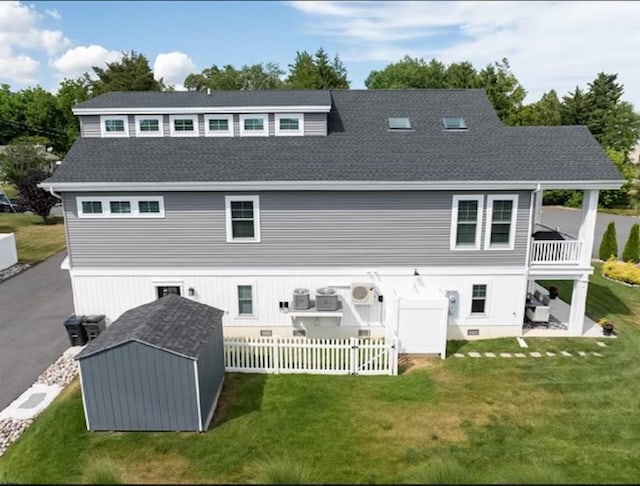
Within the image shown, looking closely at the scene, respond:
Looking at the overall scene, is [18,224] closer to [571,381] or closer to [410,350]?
[410,350]

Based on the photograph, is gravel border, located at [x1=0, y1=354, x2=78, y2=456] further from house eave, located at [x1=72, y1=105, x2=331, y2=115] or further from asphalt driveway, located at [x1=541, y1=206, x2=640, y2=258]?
asphalt driveway, located at [x1=541, y1=206, x2=640, y2=258]

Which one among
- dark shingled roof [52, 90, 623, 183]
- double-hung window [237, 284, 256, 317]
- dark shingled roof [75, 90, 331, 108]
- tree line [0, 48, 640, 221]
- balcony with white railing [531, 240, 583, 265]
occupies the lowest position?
double-hung window [237, 284, 256, 317]

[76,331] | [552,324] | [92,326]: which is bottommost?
[552,324]

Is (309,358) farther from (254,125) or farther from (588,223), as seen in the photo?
(588,223)

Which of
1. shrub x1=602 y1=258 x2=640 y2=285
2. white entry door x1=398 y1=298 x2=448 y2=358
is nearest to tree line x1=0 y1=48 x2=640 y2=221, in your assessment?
shrub x1=602 y1=258 x2=640 y2=285

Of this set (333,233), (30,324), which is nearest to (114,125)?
(30,324)
